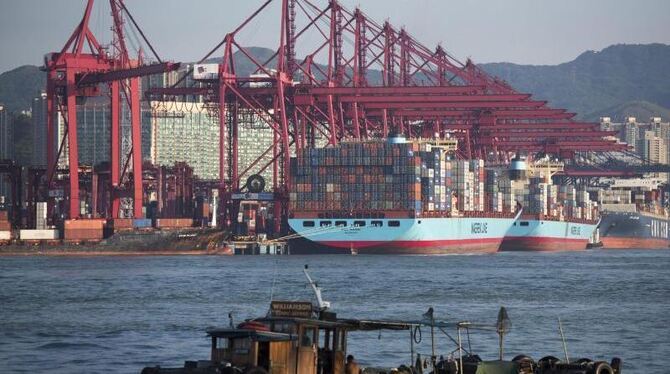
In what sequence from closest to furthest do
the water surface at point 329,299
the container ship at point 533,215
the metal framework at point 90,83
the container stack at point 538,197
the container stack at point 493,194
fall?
1. the water surface at point 329,299
2. the metal framework at point 90,83
3. the container stack at point 493,194
4. the container ship at point 533,215
5. the container stack at point 538,197

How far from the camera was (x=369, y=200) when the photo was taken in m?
157

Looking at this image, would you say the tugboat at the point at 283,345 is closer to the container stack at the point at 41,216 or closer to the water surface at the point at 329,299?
the water surface at the point at 329,299

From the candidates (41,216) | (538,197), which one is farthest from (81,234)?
(538,197)

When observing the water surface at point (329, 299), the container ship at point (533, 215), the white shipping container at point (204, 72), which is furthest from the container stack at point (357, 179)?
the container ship at point (533, 215)

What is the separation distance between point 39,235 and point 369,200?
1271 inches

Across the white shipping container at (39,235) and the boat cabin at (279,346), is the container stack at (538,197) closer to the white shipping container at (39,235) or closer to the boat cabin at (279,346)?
the white shipping container at (39,235)

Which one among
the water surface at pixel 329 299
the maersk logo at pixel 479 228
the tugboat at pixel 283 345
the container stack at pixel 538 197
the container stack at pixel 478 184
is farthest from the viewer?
the container stack at pixel 538 197

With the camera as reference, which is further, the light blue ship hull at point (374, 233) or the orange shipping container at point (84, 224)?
the light blue ship hull at point (374, 233)

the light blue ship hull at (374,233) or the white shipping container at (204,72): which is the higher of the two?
the white shipping container at (204,72)

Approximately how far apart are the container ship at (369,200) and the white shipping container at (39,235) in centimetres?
2292

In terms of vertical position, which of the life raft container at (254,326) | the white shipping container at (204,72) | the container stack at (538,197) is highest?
the white shipping container at (204,72)

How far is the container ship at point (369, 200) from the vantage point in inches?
6083

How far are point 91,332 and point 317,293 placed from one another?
76.6 ft

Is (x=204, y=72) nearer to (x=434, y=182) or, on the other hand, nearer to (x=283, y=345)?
(x=434, y=182)
